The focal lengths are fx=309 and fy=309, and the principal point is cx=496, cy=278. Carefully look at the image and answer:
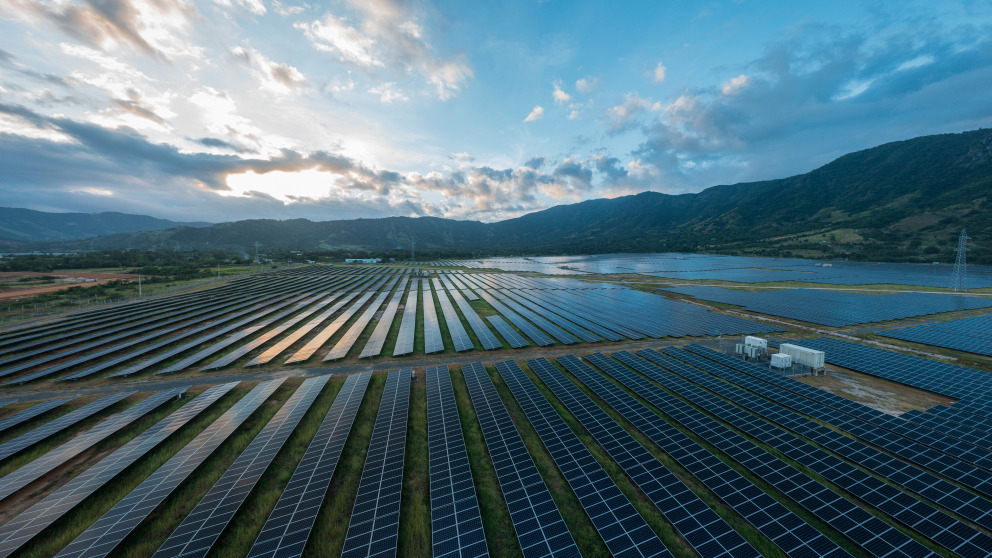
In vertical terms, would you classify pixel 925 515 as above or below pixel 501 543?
above

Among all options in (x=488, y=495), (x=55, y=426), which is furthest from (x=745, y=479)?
(x=55, y=426)

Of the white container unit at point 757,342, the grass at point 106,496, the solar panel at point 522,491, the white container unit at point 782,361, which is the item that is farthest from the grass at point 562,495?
the white container unit at point 757,342

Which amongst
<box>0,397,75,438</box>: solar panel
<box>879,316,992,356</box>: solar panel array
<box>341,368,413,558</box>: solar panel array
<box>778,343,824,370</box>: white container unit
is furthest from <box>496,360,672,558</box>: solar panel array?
<box>879,316,992,356</box>: solar panel array

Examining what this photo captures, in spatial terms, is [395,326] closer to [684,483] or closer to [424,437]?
[424,437]

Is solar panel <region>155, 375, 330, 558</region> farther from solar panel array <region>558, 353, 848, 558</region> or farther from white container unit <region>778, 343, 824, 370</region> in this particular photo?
white container unit <region>778, 343, 824, 370</region>

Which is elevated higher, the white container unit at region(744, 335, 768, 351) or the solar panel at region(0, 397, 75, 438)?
the white container unit at region(744, 335, 768, 351)

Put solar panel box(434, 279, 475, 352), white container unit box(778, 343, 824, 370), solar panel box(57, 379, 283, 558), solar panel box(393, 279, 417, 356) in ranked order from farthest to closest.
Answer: solar panel box(434, 279, 475, 352) < solar panel box(393, 279, 417, 356) < white container unit box(778, 343, 824, 370) < solar panel box(57, 379, 283, 558)

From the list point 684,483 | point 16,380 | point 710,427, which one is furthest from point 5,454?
point 710,427
